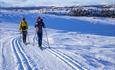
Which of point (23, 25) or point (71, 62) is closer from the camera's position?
point (71, 62)

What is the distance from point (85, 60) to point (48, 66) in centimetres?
216

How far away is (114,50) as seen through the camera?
1709 cm

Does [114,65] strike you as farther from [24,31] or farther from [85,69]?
[24,31]

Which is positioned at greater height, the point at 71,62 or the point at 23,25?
the point at 23,25

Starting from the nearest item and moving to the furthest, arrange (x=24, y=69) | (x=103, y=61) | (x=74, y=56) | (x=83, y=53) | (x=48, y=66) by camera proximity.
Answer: (x=24, y=69)
(x=48, y=66)
(x=103, y=61)
(x=74, y=56)
(x=83, y=53)

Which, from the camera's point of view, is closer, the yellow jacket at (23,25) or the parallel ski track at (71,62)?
the parallel ski track at (71,62)

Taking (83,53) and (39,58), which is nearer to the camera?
(39,58)

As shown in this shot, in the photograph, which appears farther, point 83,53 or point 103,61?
point 83,53

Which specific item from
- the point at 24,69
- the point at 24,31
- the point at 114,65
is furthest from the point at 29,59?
the point at 24,31

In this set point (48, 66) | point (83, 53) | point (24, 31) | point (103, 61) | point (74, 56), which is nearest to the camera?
point (48, 66)

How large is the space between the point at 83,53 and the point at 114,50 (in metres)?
1.93

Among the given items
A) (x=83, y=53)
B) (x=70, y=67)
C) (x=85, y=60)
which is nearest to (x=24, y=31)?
(x=83, y=53)

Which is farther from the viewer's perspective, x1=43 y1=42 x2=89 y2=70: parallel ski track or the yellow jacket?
the yellow jacket

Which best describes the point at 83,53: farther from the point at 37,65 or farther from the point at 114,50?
the point at 37,65
